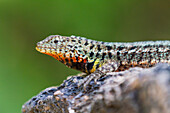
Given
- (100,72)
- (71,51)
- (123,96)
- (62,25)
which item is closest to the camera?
(123,96)

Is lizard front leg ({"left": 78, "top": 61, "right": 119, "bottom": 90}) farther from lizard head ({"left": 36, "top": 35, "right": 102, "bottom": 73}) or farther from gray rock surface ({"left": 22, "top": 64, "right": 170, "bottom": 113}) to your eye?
lizard head ({"left": 36, "top": 35, "right": 102, "bottom": 73})

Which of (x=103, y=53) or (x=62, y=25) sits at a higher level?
(x=62, y=25)

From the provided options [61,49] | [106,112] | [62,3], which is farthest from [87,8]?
[106,112]

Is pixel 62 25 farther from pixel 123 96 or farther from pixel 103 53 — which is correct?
pixel 123 96

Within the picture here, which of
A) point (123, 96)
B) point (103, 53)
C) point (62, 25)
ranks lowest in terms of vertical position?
point (123, 96)

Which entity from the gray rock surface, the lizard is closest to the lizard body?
the lizard

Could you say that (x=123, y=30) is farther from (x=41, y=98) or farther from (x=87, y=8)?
(x=41, y=98)

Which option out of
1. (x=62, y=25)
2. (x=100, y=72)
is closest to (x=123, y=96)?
(x=100, y=72)
